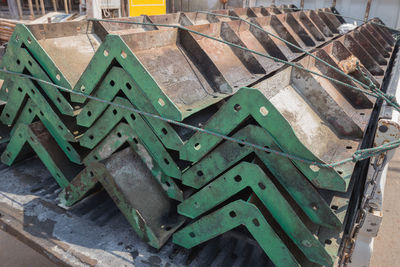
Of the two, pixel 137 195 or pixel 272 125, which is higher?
pixel 272 125

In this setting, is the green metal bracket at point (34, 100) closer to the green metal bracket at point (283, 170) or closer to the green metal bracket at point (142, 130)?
the green metal bracket at point (142, 130)

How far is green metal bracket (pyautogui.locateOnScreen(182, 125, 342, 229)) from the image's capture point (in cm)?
179

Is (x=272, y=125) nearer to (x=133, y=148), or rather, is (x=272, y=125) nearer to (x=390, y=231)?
(x=133, y=148)

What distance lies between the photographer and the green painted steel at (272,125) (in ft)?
5.61

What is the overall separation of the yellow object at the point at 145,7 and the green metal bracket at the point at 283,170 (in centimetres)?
1047

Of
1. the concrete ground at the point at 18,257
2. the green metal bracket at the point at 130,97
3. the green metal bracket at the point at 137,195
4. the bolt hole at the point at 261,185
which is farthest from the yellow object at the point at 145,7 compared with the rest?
the bolt hole at the point at 261,185

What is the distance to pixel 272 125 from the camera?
1760mm

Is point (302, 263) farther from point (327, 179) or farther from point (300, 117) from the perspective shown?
point (300, 117)

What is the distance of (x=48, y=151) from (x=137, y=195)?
0.93 meters

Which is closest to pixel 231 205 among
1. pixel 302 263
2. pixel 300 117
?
pixel 302 263

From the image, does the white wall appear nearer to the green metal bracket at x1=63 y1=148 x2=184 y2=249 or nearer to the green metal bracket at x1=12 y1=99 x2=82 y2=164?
the green metal bracket at x1=12 y1=99 x2=82 y2=164

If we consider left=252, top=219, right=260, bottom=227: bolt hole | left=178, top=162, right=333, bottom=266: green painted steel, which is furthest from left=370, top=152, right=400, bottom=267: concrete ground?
left=252, top=219, right=260, bottom=227: bolt hole

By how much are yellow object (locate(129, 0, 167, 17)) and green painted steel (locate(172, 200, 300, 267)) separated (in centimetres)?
1055

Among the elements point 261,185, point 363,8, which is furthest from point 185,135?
point 363,8
